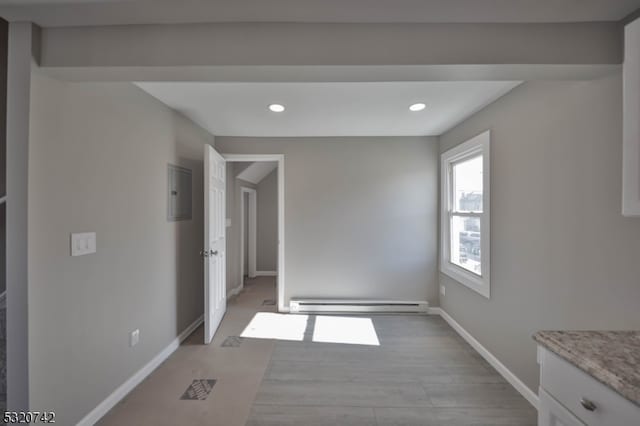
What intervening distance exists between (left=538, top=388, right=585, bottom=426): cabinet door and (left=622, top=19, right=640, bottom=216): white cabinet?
0.82 m

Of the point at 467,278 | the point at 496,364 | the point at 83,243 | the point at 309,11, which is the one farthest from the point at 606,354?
the point at 83,243

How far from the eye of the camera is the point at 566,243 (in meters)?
1.74

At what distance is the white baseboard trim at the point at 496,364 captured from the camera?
1970 mm

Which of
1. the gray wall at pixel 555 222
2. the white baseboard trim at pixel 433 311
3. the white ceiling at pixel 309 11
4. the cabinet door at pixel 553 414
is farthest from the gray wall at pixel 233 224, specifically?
the cabinet door at pixel 553 414

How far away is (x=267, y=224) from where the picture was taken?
609cm

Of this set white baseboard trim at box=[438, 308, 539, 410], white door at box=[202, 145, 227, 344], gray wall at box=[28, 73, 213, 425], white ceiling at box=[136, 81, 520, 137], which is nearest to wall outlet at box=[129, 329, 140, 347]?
gray wall at box=[28, 73, 213, 425]

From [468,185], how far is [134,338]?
11.0 ft

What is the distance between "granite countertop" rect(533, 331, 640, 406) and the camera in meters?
0.83

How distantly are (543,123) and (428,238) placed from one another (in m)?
2.00

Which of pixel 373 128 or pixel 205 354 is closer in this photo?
pixel 205 354

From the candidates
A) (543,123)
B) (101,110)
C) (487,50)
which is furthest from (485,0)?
(101,110)

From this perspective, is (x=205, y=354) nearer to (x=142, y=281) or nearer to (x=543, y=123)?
(x=142, y=281)

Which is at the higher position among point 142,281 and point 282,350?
point 142,281

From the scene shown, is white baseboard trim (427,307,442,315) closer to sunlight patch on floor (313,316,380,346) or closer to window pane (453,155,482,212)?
sunlight patch on floor (313,316,380,346)
